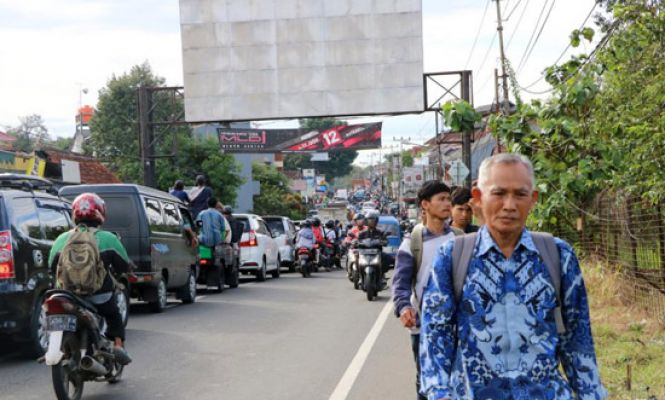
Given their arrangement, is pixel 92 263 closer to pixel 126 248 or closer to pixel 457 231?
pixel 457 231

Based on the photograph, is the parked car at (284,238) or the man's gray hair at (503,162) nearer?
the man's gray hair at (503,162)

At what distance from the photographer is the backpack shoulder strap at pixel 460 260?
3676 mm

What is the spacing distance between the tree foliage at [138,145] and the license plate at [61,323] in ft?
147

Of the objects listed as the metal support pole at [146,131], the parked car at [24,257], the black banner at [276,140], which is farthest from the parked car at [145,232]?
the black banner at [276,140]

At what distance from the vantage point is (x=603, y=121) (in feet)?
37.2

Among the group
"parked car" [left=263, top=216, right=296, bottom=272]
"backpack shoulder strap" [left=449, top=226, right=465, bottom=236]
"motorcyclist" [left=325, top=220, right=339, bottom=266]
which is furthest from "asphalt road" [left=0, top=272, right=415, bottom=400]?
"motorcyclist" [left=325, top=220, right=339, bottom=266]

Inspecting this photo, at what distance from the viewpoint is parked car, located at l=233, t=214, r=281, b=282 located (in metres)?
23.8

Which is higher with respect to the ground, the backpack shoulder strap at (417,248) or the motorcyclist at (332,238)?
the backpack shoulder strap at (417,248)

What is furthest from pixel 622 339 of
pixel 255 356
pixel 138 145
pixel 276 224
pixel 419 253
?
pixel 138 145

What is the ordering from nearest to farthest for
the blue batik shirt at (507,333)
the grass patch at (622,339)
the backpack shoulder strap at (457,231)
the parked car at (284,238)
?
the blue batik shirt at (507,333) → the backpack shoulder strap at (457,231) → the grass patch at (622,339) → the parked car at (284,238)

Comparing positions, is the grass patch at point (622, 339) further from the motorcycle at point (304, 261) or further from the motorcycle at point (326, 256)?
the motorcycle at point (326, 256)

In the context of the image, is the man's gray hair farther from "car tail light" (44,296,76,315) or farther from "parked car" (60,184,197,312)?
"parked car" (60,184,197,312)

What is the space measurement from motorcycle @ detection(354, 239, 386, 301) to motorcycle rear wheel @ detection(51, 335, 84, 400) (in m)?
10.6

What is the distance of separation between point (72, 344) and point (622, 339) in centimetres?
591
